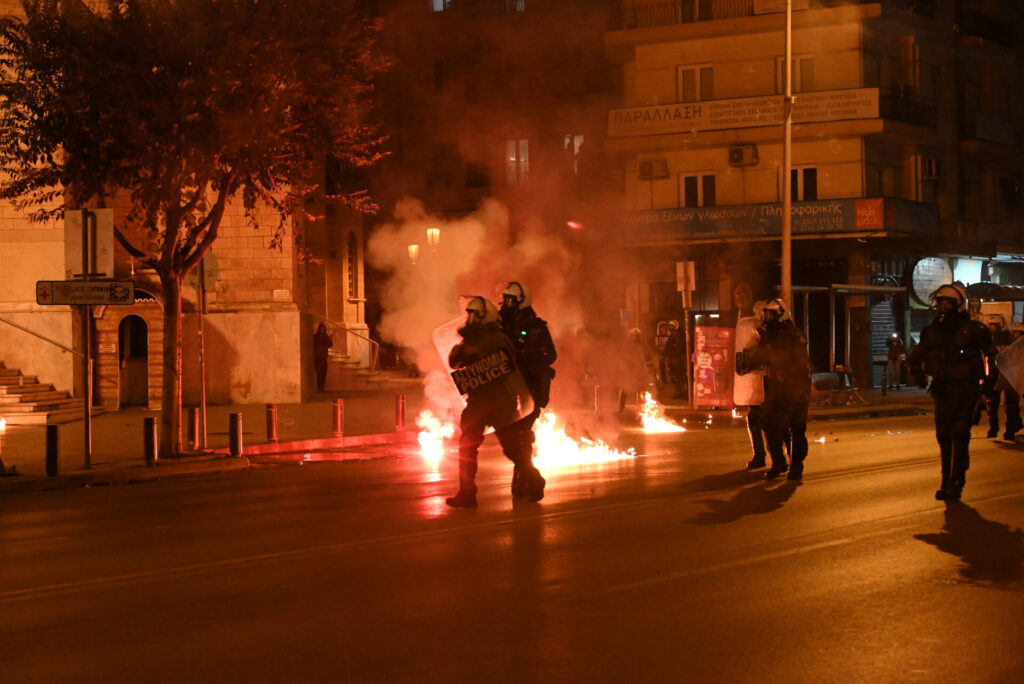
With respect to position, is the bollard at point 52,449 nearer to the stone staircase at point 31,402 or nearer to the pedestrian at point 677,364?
the stone staircase at point 31,402

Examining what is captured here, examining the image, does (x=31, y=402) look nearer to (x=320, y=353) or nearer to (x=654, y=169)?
(x=320, y=353)

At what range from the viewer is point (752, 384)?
39.8 ft

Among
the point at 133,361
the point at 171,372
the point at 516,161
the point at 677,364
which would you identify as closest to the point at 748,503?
the point at 171,372

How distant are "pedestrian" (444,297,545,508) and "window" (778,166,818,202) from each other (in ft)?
86.7

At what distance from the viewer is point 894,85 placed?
34906 mm

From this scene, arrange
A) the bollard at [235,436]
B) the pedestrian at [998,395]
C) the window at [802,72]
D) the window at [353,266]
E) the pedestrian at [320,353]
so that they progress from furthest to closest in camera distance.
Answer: the window at [353,266] < the window at [802,72] < the pedestrian at [320,353] < the pedestrian at [998,395] < the bollard at [235,436]

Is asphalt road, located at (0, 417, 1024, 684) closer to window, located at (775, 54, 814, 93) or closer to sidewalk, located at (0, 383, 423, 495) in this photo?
sidewalk, located at (0, 383, 423, 495)

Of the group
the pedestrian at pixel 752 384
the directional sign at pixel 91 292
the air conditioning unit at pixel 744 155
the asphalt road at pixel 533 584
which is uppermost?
the air conditioning unit at pixel 744 155

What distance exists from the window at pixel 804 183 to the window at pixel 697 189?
2252 mm

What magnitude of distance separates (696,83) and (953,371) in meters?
27.7

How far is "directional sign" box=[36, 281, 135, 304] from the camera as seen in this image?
46.4 ft

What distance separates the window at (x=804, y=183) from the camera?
34469 mm

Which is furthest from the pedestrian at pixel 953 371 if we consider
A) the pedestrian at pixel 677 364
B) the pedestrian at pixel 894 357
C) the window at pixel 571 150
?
the window at pixel 571 150

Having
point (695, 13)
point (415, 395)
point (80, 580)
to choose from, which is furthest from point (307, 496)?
point (695, 13)
